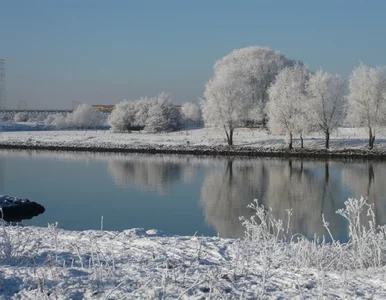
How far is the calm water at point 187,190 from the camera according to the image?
1622 centimetres

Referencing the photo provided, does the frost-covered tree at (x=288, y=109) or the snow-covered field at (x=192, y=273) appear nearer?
the snow-covered field at (x=192, y=273)

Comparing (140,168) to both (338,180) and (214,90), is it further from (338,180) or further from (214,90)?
(214,90)

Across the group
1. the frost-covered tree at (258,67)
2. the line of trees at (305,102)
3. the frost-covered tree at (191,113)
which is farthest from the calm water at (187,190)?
the frost-covered tree at (191,113)

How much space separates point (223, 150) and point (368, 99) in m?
13.9

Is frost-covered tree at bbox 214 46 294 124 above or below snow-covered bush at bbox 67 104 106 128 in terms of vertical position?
above

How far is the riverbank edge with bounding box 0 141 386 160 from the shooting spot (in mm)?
42062

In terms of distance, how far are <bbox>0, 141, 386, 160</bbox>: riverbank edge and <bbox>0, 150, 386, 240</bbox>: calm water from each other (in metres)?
3.65

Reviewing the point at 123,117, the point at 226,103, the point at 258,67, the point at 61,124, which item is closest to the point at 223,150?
the point at 226,103

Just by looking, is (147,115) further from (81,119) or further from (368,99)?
(368,99)

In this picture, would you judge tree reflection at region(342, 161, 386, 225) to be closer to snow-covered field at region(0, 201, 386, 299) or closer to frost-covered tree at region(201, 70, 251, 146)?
snow-covered field at region(0, 201, 386, 299)

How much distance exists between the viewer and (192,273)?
6203mm

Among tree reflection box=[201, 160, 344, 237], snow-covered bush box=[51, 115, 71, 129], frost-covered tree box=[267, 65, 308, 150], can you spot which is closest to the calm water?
tree reflection box=[201, 160, 344, 237]

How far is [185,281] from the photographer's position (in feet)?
18.9

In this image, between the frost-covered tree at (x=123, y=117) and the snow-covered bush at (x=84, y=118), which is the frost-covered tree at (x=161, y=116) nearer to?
the frost-covered tree at (x=123, y=117)
